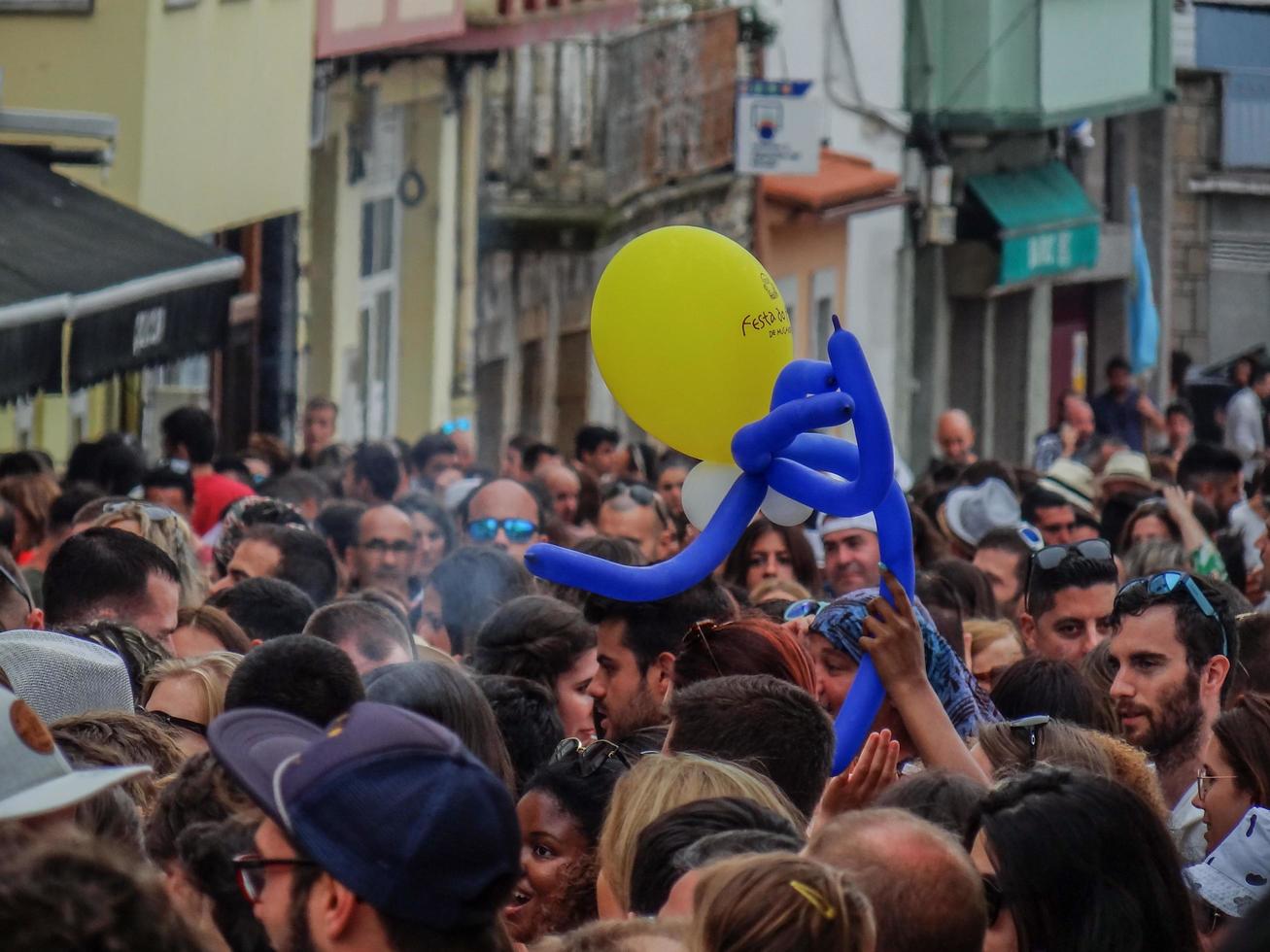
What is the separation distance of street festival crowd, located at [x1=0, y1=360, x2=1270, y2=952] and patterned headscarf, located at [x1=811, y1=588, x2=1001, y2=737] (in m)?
0.01

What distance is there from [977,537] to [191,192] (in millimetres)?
6413

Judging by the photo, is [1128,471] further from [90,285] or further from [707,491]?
[707,491]

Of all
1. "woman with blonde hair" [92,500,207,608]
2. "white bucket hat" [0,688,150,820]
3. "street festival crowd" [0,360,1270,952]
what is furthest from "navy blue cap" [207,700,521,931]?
"woman with blonde hair" [92,500,207,608]

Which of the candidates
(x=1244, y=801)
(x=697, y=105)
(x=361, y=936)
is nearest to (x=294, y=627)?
(x=1244, y=801)

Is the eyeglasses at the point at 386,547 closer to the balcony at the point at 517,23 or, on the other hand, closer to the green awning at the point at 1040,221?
the balcony at the point at 517,23

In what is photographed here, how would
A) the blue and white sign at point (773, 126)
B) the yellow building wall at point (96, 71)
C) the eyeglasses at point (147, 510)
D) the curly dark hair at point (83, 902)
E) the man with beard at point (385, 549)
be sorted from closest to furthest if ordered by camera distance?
1. the curly dark hair at point (83, 902)
2. the eyeglasses at point (147, 510)
3. the man with beard at point (385, 549)
4. the yellow building wall at point (96, 71)
5. the blue and white sign at point (773, 126)

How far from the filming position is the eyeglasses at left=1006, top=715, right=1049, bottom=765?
546cm

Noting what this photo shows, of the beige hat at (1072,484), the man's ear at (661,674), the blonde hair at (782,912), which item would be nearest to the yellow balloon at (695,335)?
the man's ear at (661,674)

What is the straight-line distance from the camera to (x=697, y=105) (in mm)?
25812

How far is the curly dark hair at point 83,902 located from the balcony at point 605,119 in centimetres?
2058

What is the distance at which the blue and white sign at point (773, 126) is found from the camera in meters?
23.3

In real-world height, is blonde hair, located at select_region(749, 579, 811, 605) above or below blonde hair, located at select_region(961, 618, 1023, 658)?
above

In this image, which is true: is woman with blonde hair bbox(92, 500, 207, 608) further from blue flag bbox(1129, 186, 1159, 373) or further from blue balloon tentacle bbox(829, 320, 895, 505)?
blue flag bbox(1129, 186, 1159, 373)

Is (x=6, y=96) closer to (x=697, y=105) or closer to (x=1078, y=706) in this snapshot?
(x=1078, y=706)
